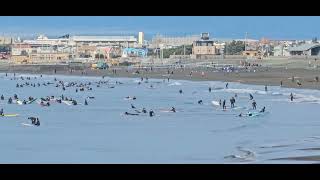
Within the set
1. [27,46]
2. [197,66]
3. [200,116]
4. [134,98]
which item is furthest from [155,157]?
[197,66]

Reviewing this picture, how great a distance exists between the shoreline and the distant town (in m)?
0.21

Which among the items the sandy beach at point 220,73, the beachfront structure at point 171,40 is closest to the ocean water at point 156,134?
the sandy beach at point 220,73

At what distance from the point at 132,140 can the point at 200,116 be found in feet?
2.30

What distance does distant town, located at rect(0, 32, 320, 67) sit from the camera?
4.43 metres

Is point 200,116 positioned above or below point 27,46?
below

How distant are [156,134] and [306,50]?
1270 millimetres

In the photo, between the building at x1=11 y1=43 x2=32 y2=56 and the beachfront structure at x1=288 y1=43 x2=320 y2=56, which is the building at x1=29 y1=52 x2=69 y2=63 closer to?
the building at x1=11 y1=43 x2=32 y2=56

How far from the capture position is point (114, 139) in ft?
14.1

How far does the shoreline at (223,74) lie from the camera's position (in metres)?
5.34

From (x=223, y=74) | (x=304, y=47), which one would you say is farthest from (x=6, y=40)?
(x=223, y=74)

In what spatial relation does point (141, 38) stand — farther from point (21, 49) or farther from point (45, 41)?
point (21, 49)
